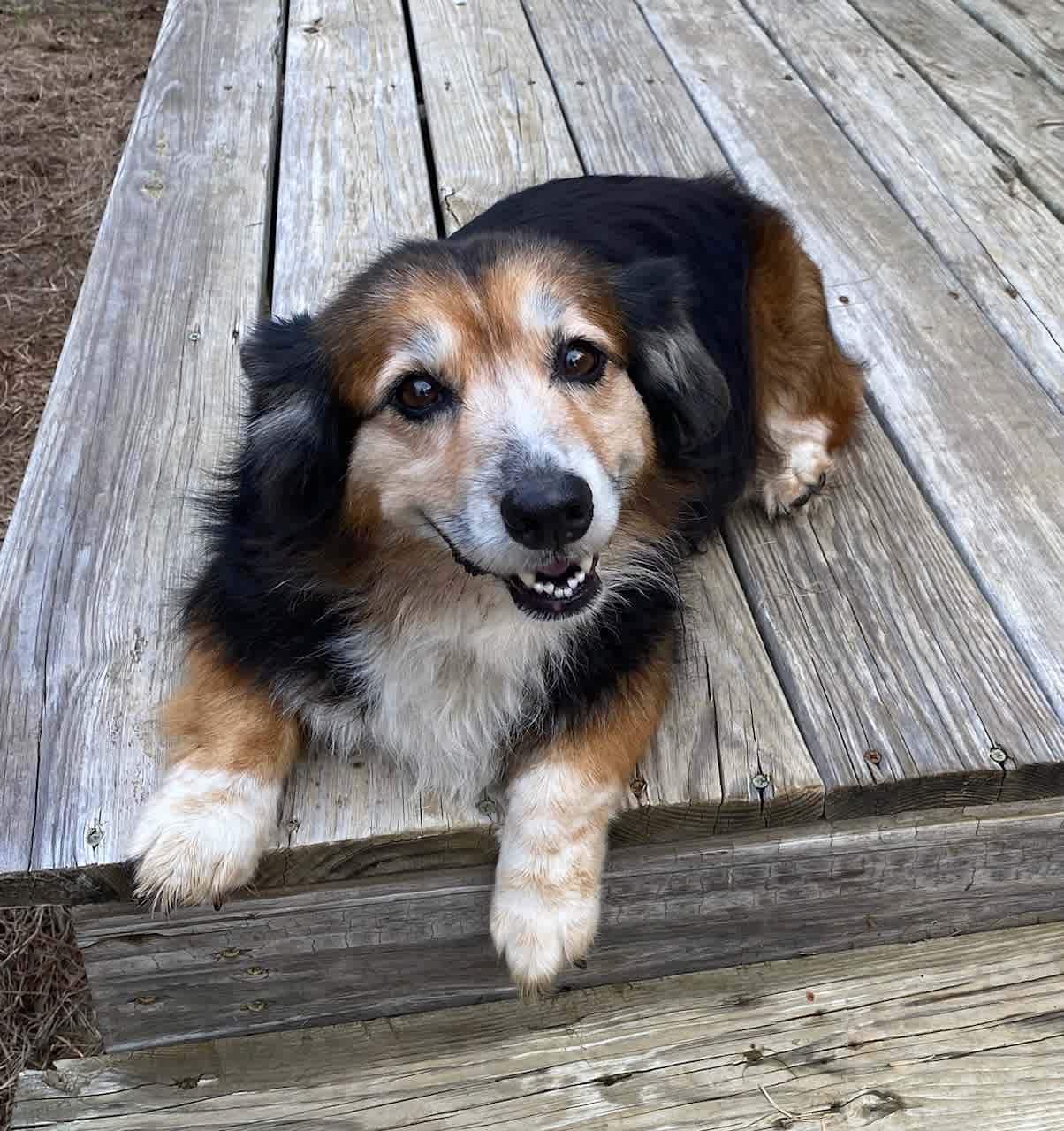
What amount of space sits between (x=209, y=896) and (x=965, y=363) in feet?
7.42

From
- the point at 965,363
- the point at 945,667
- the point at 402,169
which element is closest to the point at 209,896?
the point at 945,667

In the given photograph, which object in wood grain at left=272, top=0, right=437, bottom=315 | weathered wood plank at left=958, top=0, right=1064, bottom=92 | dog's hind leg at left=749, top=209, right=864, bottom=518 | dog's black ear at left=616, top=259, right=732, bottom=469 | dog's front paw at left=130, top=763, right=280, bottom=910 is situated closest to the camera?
dog's front paw at left=130, top=763, right=280, bottom=910

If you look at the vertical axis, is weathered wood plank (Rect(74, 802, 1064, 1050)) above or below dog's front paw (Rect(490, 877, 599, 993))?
below

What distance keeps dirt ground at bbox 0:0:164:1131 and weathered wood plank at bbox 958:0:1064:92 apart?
12.8ft

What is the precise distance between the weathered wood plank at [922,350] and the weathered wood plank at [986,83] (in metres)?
0.52

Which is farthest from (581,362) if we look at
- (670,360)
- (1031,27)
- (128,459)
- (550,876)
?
(1031,27)

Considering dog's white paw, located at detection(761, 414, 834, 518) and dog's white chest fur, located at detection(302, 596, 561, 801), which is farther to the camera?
dog's white paw, located at detection(761, 414, 834, 518)

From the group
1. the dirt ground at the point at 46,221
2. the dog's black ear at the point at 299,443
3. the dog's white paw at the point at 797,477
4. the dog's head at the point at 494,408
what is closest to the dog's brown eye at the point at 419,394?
the dog's head at the point at 494,408

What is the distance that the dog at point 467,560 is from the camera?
1815 mm

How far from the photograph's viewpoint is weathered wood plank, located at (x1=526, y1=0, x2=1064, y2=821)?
2.01 meters

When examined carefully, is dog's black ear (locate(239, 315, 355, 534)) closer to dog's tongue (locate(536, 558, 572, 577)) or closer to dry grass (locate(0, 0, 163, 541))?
dog's tongue (locate(536, 558, 572, 577))

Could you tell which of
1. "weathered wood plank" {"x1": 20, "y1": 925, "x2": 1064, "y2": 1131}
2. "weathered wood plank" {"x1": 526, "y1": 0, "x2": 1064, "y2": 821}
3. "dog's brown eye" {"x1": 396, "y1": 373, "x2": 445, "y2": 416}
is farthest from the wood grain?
"weathered wood plank" {"x1": 20, "y1": 925, "x2": 1064, "y2": 1131}

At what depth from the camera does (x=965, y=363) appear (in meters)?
2.88

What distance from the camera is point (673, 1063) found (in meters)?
2.04
